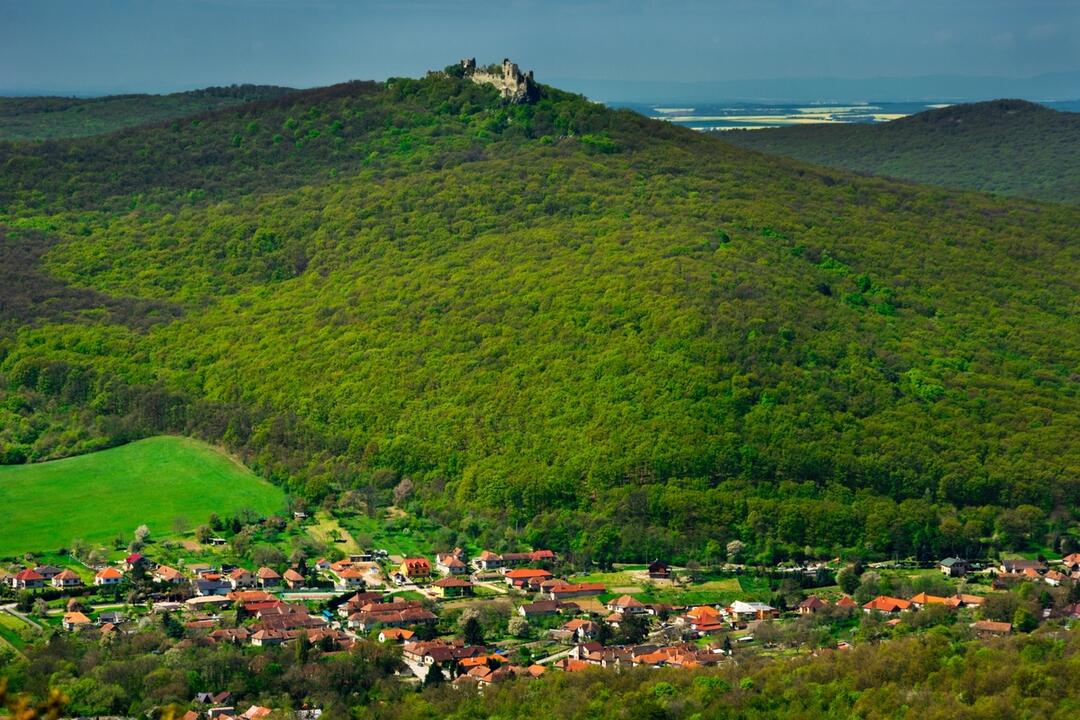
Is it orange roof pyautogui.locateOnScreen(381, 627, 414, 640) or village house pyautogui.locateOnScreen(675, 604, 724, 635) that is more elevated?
orange roof pyautogui.locateOnScreen(381, 627, 414, 640)

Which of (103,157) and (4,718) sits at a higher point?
(103,157)

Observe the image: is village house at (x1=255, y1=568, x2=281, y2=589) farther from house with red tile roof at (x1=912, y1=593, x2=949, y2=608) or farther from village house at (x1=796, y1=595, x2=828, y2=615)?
house with red tile roof at (x1=912, y1=593, x2=949, y2=608)

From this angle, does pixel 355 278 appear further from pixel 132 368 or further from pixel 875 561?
pixel 875 561

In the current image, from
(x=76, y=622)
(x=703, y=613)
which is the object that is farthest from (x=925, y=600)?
(x=76, y=622)

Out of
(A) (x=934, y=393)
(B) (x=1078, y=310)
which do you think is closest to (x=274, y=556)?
(A) (x=934, y=393)

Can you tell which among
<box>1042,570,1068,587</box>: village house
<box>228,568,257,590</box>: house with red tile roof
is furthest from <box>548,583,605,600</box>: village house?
<box>1042,570,1068,587</box>: village house

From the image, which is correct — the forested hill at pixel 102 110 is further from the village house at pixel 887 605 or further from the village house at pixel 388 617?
the village house at pixel 887 605

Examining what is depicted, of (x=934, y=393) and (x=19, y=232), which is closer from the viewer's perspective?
(x=934, y=393)
